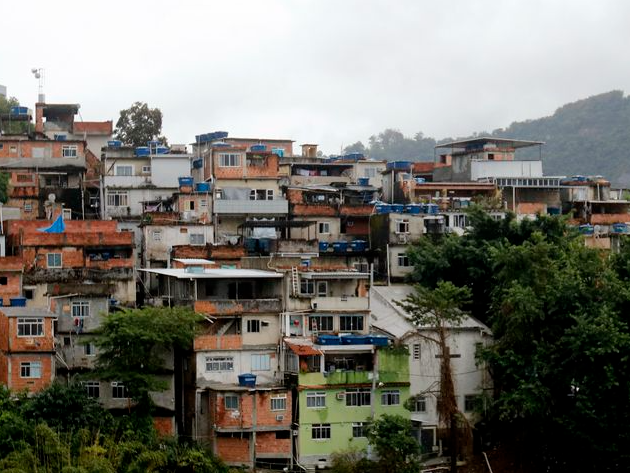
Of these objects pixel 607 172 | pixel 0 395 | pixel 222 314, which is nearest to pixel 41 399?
pixel 0 395

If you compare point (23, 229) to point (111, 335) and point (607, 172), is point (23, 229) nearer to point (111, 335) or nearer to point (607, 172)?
point (111, 335)

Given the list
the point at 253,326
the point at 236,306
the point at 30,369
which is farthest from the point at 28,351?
the point at 253,326

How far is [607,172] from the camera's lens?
96250mm

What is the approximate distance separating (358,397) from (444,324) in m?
3.78

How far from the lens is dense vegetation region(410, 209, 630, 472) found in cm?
3638

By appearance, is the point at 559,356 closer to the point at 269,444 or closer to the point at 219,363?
the point at 269,444

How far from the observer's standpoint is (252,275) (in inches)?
1522

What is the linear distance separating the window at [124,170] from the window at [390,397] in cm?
1684

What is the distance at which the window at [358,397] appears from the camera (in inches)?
1492

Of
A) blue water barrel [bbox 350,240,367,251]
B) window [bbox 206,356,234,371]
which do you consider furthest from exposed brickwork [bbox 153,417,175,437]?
blue water barrel [bbox 350,240,367,251]

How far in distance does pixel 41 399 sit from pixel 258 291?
779cm

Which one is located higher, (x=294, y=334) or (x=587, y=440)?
Result: (x=294, y=334)

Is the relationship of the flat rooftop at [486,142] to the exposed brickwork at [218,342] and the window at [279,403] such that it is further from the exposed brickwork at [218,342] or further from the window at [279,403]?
the window at [279,403]

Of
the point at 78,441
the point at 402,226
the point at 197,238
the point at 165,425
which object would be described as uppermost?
the point at 402,226
